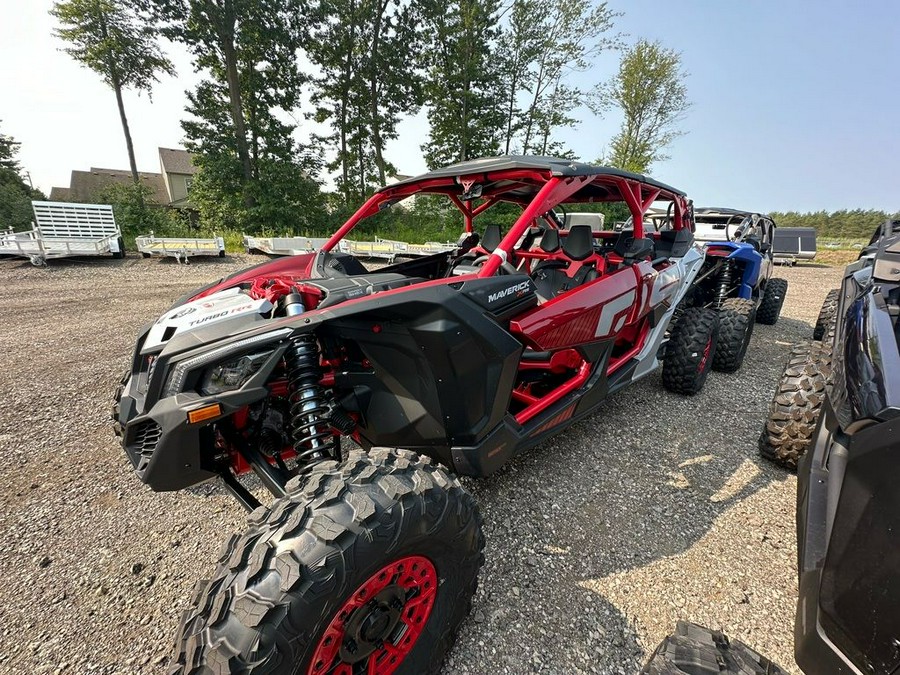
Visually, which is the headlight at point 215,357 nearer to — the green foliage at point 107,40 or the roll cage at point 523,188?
the roll cage at point 523,188

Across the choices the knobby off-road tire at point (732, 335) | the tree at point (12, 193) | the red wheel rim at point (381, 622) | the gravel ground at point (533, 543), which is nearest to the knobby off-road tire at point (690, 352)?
the gravel ground at point (533, 543)

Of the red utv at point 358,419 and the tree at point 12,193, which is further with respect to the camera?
the tree at point 12,193

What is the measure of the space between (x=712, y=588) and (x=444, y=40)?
25226 millimetres

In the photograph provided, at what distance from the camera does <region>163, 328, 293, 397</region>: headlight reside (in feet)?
4.86

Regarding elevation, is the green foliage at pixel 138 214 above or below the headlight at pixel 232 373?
above

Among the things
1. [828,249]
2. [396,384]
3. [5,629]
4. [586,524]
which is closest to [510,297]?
[396,384]

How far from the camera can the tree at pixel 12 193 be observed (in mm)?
24406

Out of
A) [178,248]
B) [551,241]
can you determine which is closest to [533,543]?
[551,241]

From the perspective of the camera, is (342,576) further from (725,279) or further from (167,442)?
(725,279)

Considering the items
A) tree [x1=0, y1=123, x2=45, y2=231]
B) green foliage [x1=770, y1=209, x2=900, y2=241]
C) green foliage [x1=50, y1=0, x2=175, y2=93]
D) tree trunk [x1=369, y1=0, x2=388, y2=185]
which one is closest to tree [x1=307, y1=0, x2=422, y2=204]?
tree trunk [x1=369, y1=0, x2=388, y2=185]

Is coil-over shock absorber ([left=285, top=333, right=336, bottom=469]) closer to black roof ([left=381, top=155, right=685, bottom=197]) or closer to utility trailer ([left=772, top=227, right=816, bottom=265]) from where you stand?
black roof ([left=381, top=155, right=685, bottom=197])

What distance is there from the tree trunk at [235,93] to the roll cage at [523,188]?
57.1 ft

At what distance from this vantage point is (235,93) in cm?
1742

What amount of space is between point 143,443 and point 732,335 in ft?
16.5
